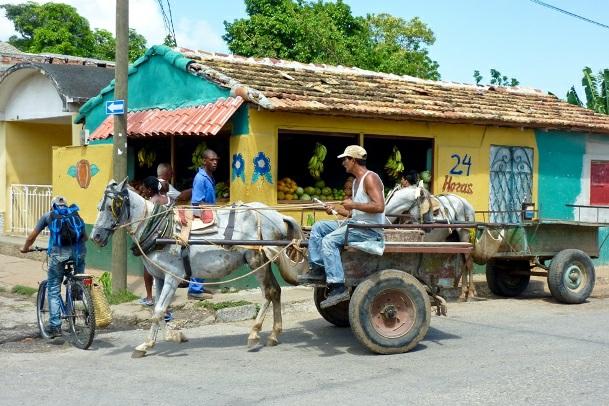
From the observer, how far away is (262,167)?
11789 mm

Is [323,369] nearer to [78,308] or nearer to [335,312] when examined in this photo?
[335,312]

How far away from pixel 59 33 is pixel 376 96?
2899 centimetres

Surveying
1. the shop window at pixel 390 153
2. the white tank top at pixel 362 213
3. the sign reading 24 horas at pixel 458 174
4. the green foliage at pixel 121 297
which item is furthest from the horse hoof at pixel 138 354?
the sign reading 24 horas at pixel 458 174

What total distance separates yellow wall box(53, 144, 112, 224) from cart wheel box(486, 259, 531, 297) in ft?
22.0

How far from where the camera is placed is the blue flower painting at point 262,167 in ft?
38.5

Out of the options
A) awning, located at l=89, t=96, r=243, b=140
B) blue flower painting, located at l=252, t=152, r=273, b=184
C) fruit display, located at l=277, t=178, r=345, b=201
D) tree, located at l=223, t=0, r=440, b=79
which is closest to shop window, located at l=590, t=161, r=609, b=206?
fruit display, located at l=277, t=178, r=345, b=201

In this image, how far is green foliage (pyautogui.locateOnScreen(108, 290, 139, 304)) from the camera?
35.4 feet

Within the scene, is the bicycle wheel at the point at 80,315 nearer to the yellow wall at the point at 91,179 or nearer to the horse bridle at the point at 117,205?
the horse bridle at the point at 117,205

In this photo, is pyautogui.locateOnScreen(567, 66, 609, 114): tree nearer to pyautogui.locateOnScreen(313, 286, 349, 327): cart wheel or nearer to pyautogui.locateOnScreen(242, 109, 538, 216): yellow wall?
pyautogui.locateOnScreen(242, 109, 538, 216): yellow wall

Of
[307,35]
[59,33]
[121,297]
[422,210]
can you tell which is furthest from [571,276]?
[59,33]

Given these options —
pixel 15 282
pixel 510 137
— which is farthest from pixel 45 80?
pixel 510 137

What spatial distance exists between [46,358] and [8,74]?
11.3m

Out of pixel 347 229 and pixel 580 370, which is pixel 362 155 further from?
pixel 580 370

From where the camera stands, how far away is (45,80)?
56.6ft
